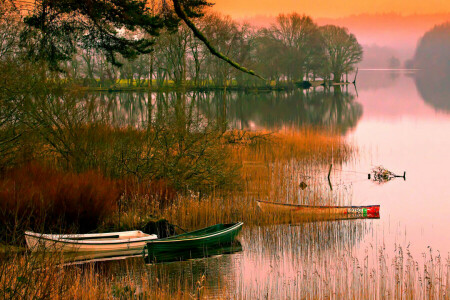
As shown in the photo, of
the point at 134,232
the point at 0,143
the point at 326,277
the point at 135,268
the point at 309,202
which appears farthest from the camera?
the point at 309,202

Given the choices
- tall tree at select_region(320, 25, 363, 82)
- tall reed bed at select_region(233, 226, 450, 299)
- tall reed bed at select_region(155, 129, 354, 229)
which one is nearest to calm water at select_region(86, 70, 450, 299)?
tall reed bed at select_region(233, 226, 450, 299)

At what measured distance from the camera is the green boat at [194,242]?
A: 46.0 feet

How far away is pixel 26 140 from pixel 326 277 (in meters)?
10.2

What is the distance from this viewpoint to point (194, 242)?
1435 cm

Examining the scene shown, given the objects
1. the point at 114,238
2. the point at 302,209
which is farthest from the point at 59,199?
the point at 302,209

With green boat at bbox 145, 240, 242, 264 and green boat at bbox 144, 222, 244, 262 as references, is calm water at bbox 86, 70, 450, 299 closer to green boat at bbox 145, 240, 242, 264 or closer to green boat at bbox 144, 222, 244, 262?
green boat at bbox 145, 240, 242, 264

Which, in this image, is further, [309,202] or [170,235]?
[309,202]

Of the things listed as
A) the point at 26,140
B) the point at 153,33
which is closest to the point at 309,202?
the point at 153,33

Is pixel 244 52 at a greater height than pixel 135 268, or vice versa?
pixel 244 52

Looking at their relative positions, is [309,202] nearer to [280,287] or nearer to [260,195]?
[260,195]

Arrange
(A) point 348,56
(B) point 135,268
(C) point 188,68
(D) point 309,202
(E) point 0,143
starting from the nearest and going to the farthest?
(B) point 135,268, (E) point 0,143, (D) point 309,202, (C) point 188,68, (A) point 348,56

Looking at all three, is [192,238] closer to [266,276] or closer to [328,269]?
[266,276]

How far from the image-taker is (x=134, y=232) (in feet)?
48.3

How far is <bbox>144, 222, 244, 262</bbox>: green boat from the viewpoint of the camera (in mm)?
14031
